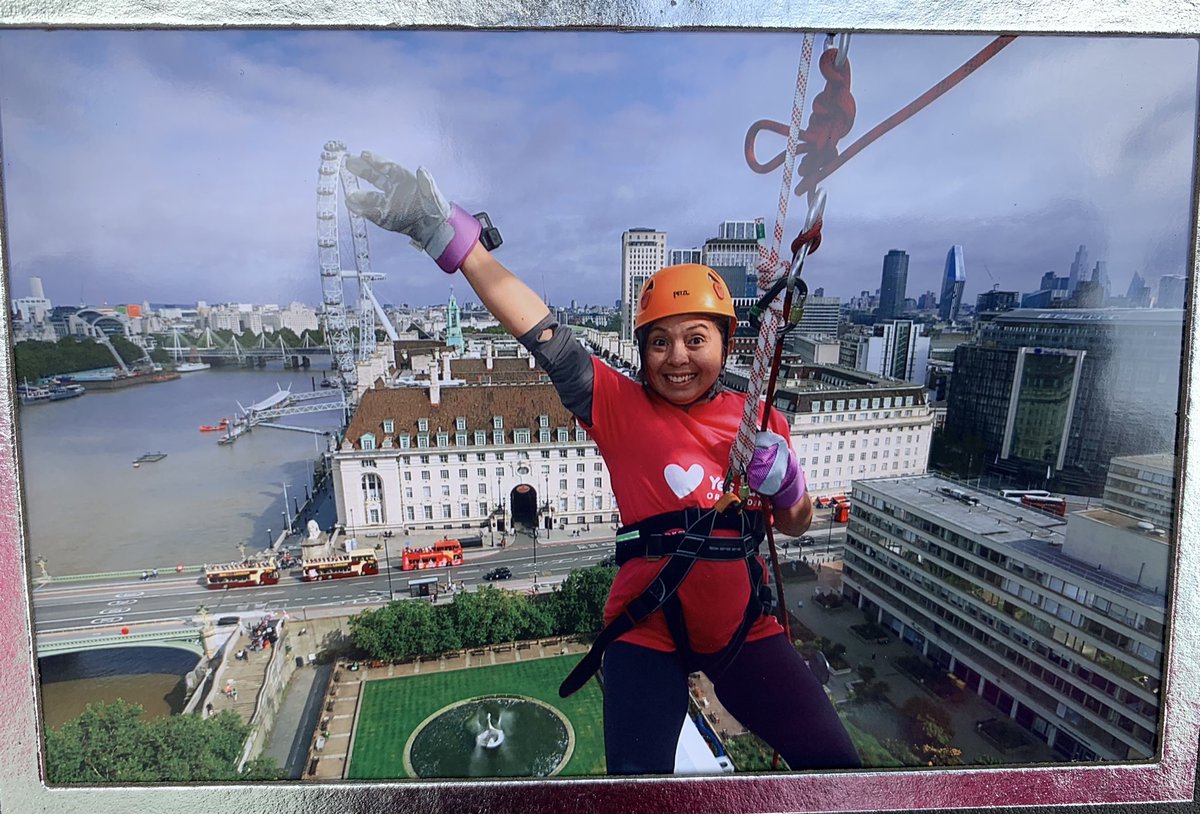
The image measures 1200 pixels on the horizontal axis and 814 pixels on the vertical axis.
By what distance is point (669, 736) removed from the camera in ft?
7.72

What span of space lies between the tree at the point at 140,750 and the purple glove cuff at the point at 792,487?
3393 mm

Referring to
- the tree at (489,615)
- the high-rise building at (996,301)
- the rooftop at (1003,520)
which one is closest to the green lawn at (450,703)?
the tree at (489,615)

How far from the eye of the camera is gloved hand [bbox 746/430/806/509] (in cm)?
216

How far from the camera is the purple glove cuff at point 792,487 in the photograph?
2.21m

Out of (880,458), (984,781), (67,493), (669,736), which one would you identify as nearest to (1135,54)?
(880,458)

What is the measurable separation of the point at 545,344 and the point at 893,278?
214 cm

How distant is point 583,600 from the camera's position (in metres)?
3.30

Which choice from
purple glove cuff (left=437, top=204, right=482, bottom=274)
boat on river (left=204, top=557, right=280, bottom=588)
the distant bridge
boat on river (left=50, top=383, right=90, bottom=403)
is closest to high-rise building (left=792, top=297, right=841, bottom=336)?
purple glove cuff (left=437, top=204, right=482, bottom=274)

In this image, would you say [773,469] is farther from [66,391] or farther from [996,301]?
[66,391]

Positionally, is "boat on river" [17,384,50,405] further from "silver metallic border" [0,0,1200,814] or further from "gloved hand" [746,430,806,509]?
"gloved hand" [746,430,806,509]

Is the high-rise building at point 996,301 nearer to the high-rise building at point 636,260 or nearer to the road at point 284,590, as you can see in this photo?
the road at point 284,590

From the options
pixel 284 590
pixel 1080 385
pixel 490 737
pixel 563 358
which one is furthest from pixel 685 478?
pixel 284 590

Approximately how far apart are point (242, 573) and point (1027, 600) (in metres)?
5.12

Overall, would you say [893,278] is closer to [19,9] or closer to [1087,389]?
[1087,389]
